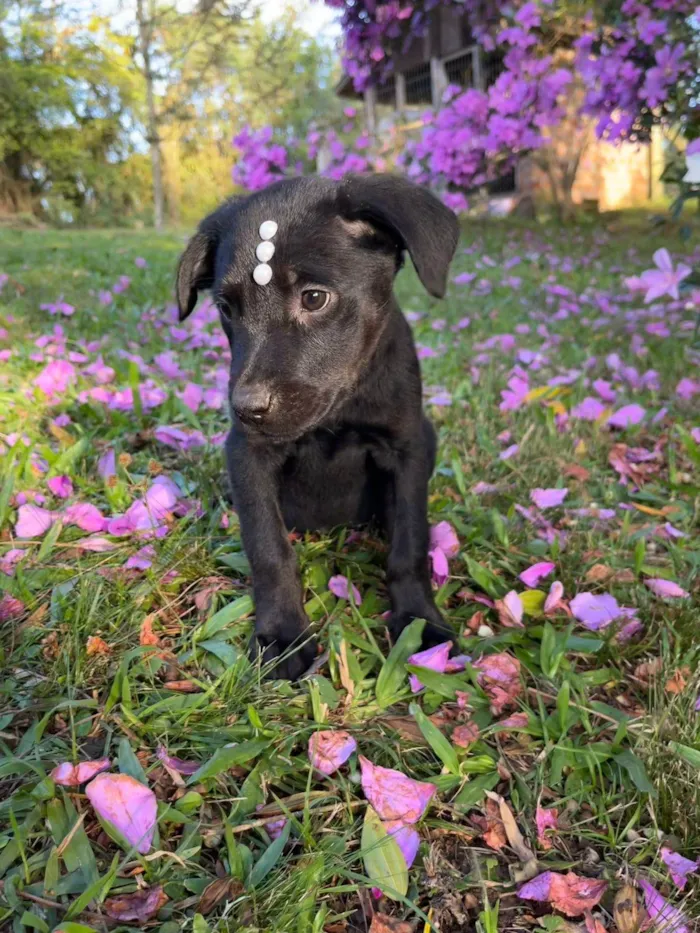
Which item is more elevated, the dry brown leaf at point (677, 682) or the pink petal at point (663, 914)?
the dry brown leaf at point (677, 682)

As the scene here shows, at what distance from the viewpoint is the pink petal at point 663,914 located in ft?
3.75

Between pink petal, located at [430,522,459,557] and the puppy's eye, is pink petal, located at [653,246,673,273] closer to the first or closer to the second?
pink petal, located at [430,522,459,557]

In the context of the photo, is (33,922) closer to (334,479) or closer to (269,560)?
(269,560)

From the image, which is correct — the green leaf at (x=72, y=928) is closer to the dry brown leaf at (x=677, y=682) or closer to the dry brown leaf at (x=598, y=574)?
the dry brown leaf at (x=677, y=682)

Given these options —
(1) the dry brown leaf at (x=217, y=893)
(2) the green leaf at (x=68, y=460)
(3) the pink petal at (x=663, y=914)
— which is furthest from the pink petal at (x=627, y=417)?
(1) the dry brown leaf at (x=217, y=893)

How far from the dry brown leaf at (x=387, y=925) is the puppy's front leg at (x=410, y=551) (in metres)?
0.79

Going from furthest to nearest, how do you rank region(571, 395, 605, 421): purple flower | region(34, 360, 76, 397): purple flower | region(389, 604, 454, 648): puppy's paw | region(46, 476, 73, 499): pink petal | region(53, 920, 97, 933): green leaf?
region(571, 395, 605, 421): purple flower
region(34, 360, 76, 397): purple flower
region(46, 476, 73, 499): pink petal
region(389, 604, 454, 648): puppy's paw
region(53, 920, 97, 933): green leaf

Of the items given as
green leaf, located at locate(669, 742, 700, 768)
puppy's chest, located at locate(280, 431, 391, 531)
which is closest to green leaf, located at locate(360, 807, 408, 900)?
green leaf, located at locate(669, 742, 700, 768)

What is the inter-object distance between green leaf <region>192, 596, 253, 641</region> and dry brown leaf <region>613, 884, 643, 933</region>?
103cm

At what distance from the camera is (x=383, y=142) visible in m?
10.8

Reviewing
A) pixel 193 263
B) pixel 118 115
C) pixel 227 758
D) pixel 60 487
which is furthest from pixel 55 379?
pixel 118 115

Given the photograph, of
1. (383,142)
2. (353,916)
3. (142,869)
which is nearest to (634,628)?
(353,916)

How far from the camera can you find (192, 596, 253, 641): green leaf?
71.9 inches

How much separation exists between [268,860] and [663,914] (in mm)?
633
